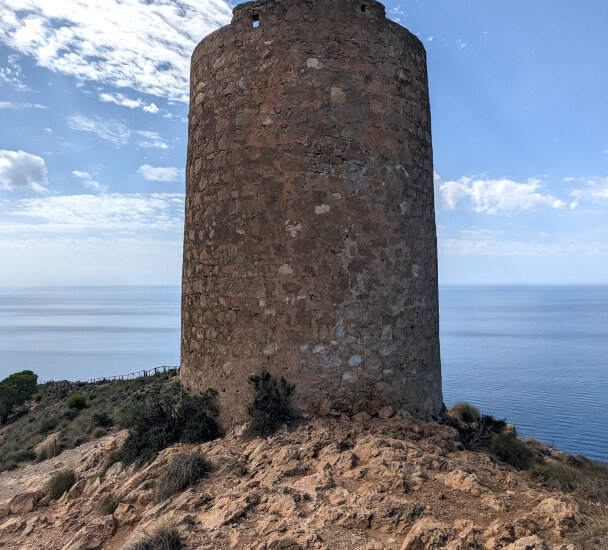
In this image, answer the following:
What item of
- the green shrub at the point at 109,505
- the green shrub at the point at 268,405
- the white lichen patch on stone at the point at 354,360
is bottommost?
the green shrub at the point at 109,505

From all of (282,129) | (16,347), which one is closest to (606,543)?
(282,129)

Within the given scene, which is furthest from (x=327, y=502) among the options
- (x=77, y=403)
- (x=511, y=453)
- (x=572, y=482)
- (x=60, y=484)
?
(x=77, y=403)

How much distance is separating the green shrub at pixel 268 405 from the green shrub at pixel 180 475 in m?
0.74

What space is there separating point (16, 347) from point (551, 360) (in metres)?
86.4

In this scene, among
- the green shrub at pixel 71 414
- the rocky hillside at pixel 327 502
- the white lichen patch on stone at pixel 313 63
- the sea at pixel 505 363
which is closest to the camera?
the rocky hillside at pixel 327 502

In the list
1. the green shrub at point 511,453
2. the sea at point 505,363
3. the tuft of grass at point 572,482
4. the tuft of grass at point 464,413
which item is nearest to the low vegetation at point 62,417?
the tuft of grass at point 464,413

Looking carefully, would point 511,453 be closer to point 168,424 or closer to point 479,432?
point 479,432

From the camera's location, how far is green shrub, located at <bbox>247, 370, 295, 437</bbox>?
4.93 m

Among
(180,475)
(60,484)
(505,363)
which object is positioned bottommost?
(505,363)

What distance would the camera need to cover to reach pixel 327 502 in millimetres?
3525

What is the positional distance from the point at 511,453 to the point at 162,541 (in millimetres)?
3538

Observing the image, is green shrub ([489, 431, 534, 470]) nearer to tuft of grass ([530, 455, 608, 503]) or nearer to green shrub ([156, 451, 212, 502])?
tuft of grass ([530, 455, 608, 503])

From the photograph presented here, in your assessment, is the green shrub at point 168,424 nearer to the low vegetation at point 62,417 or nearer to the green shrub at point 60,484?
the green shrub at point 60,484

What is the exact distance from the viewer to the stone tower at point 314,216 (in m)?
5.13
